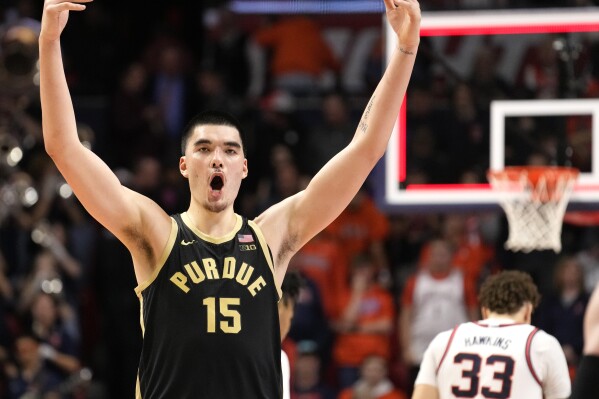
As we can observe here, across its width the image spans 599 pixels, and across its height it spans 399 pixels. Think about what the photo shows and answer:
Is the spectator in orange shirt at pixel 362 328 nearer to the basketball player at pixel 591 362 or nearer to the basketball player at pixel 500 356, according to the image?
the basketball player at pixel 500 356

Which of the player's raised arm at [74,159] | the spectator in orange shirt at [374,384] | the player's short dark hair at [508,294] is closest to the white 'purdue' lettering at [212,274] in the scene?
the player's raised arm at [74,159]

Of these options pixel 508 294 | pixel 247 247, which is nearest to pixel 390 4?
pixel 247 247

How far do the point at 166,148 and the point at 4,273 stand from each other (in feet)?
8.07

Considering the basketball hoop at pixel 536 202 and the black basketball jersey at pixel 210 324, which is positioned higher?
the basketball hoop at pixel 536 202

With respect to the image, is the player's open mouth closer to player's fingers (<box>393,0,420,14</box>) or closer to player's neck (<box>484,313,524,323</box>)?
player's fingers (<box>393,0,420,14</box>)

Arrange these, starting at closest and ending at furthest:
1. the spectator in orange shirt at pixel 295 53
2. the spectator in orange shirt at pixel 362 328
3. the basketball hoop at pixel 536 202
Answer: the basketball hoop at pixel 536 202 → the spectator in orange shirt at pixel 362 328 → the spectator in orange shirt at pixel 295 53

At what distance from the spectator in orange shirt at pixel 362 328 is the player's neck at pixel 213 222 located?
6664 mm

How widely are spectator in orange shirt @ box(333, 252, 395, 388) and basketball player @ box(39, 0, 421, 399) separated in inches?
261

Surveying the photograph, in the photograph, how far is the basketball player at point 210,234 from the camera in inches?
162

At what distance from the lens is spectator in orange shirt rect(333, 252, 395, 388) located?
11.0m

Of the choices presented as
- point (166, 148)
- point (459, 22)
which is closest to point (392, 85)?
point (459, 22)

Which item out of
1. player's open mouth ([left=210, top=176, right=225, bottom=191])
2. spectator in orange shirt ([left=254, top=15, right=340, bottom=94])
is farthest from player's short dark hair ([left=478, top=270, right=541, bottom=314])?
spectator in orange shirt ([left=254, top=15, right=340, bottom=94])

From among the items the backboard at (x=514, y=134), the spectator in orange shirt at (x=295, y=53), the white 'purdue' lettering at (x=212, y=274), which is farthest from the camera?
the spectator in orange shirt at (x=295, y=53)

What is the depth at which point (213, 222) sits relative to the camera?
14.5 feet
